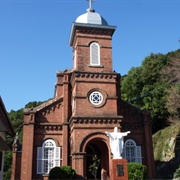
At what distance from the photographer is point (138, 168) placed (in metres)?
20.2

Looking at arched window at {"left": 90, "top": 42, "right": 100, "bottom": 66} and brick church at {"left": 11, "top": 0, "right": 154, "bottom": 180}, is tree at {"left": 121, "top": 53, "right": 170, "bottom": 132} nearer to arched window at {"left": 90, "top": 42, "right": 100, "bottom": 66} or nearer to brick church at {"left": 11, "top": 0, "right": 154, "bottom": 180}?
brick church at {"left": 11, "top": 0, "right": 154, "bottom": 180}

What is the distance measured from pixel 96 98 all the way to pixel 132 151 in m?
6.35

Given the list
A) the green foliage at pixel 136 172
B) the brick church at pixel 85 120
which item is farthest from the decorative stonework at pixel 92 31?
the green foliage at pixel 136 172

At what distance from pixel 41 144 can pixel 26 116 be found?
3.01 metres

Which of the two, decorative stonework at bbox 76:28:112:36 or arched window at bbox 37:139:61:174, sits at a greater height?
decorative stonework at bbox 76:28:112:36

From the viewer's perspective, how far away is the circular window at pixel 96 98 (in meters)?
23.6

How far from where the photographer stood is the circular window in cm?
2364

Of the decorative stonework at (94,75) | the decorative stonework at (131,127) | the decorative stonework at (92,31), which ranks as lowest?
the decorative stonework at (131,127)

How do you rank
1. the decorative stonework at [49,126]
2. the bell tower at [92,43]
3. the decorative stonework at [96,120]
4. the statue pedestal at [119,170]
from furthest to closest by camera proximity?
the bell tower at [92,43] < the decorative stonework at [49,126] < the decorative stonework at [96,120] < the statue pedestal at [119,170]

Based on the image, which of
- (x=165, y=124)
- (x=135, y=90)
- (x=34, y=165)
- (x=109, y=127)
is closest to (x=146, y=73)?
(x=135, y=90)

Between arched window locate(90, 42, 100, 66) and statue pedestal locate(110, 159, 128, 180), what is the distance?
11383 mm

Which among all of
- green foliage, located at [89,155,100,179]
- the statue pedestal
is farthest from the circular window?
the statue pedestal

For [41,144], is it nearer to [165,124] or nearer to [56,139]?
[56,139]

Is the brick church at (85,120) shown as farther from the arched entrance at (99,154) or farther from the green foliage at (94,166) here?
the green foliage at (94,166)
